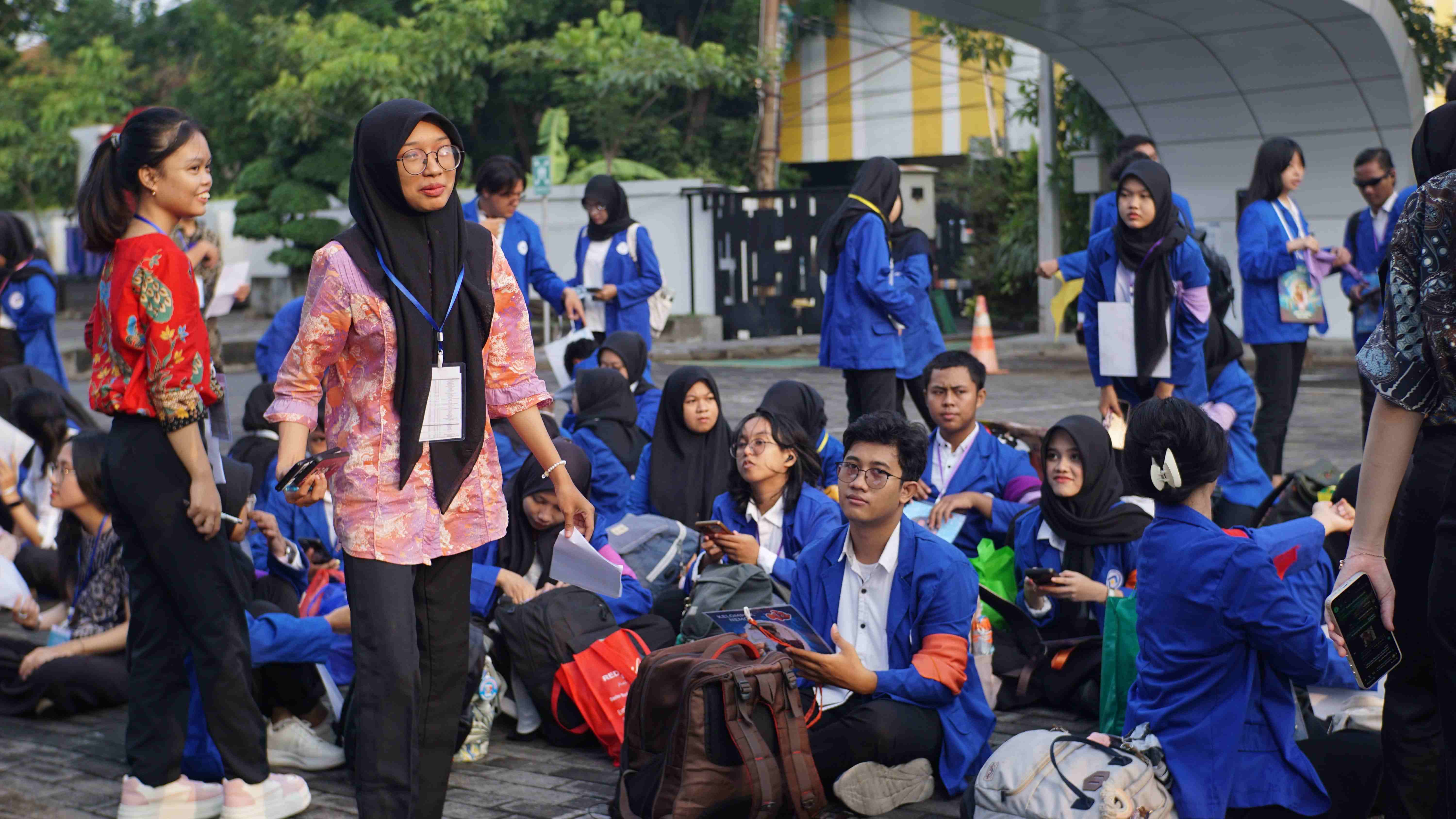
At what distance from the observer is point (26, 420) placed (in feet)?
23.0

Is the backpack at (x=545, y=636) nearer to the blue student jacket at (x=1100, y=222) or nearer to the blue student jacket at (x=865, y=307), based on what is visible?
the blue student jacket at (x=865, y=307)

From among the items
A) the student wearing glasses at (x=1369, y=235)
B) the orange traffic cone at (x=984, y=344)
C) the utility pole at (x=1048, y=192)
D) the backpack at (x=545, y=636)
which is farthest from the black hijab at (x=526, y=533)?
the utility pole at (x=1048, y=192)

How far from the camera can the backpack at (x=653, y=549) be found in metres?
5.55

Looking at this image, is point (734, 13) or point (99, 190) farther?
point (734, 13)

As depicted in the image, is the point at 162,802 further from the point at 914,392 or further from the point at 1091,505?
the point at 914,392

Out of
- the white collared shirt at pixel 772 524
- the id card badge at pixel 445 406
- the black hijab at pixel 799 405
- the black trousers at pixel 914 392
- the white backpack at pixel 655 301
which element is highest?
the white backpack at pixel 655 301

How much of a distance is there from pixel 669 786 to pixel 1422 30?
48.1 ft

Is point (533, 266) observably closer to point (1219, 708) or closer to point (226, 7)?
point (1219, 708)

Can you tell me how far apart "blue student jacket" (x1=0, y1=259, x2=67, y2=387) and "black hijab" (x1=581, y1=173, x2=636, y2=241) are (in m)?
3.04

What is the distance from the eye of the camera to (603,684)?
4609mm

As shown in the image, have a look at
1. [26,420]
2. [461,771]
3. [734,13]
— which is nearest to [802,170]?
[734,13]

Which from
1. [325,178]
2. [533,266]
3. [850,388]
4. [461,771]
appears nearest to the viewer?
[461,771]

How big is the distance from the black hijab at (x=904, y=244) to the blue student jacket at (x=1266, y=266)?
1611 mm

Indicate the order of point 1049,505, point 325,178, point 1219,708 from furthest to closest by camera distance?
point 325,178, point 1049,505, point 1219,708
